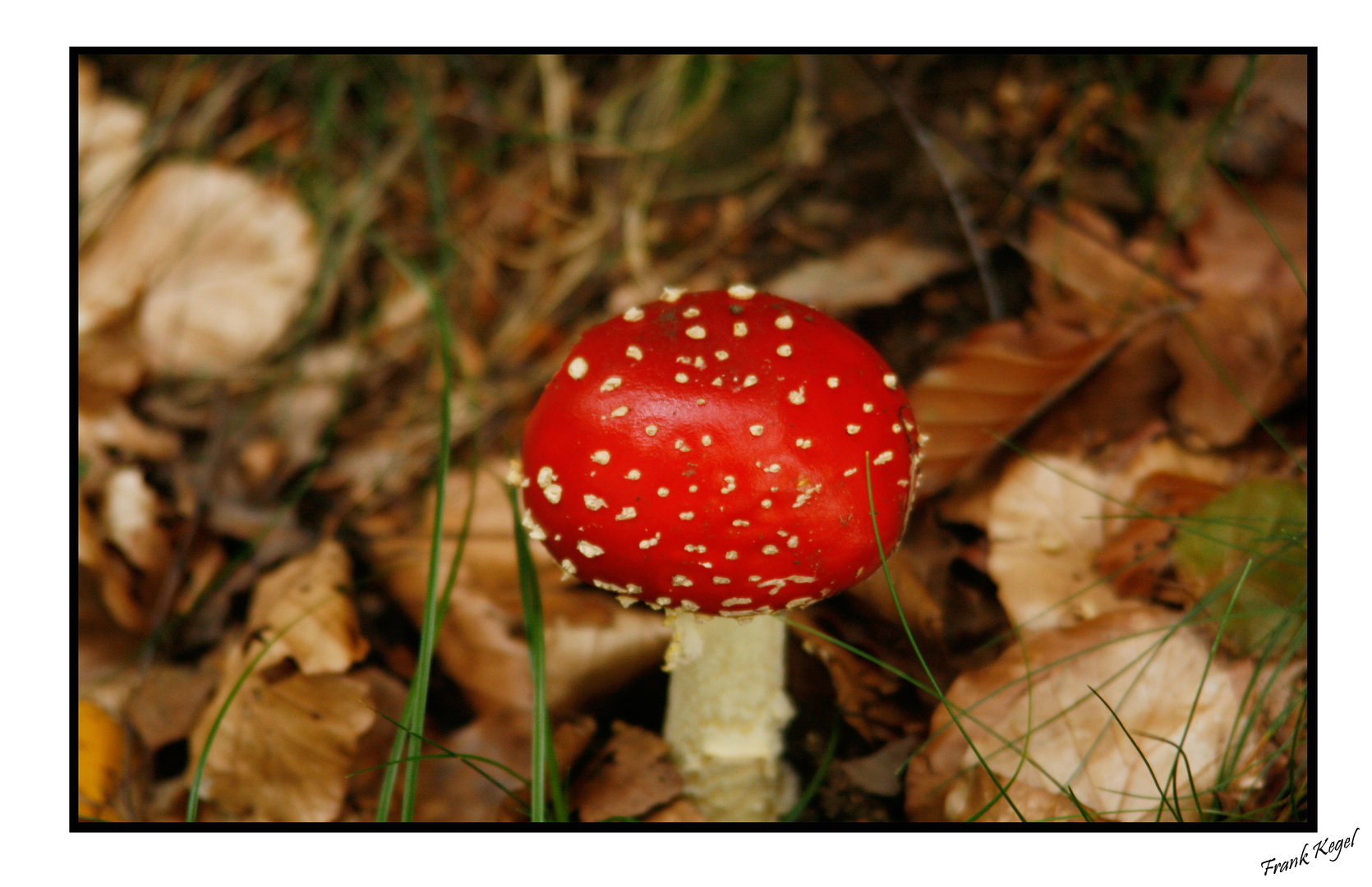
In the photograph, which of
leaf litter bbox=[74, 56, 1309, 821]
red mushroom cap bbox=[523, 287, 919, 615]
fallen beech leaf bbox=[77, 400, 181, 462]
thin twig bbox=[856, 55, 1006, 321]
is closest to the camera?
red mushroom cap bbox=[523, 287, 919, 615]

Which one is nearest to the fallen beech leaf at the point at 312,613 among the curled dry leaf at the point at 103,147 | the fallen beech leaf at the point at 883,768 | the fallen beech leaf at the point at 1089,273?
the fallen beech leaf at the point at 883,768

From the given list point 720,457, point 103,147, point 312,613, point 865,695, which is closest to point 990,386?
point 865,695

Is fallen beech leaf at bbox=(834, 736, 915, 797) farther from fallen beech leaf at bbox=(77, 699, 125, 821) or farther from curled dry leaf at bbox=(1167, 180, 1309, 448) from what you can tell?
fallen beech leaf at bbox=(77, 699, 125, 821)

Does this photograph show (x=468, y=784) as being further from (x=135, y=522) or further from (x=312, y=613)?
(x=135, y=522)

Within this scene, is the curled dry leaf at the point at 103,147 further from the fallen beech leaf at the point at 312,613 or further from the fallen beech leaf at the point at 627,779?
the fallen beech leaf at the point at 627,779

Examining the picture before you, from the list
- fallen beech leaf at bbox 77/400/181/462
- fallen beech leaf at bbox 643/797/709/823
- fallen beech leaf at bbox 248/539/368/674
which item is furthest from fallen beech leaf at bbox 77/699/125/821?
fallen beech leaf at bbox 643/797/709/823

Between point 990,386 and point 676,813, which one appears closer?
point 676,813
